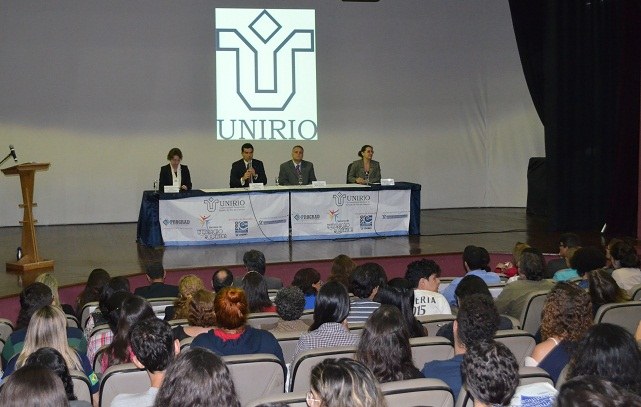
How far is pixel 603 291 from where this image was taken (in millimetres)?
4164

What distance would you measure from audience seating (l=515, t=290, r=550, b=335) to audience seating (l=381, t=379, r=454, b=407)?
189cm

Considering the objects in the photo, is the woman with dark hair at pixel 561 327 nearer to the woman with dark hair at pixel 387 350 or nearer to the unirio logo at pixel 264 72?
the woman with dark hair at pixel 387 350

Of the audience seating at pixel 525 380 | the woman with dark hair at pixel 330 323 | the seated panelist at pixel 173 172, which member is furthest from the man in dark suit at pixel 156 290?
the seated panelist at pixel 173 172

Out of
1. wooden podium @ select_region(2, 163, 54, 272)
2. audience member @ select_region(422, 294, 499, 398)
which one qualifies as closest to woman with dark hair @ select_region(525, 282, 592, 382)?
audience member @ select_region(422, 294, 499, 398)

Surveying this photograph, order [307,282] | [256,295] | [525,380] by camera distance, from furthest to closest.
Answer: [307,282] → [256,295] → [525,380]

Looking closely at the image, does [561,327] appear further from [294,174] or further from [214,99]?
[214,99]

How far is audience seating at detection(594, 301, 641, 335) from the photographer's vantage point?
3.86 metres

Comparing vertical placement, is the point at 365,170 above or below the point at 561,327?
above

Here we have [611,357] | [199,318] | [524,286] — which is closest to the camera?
[611,357]

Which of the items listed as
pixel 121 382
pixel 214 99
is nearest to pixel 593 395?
pixel 121 382

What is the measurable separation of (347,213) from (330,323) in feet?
18.8

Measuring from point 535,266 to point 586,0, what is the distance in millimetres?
6365

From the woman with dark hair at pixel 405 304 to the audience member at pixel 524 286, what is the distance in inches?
35.5

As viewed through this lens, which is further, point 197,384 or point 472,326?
point 472,326
